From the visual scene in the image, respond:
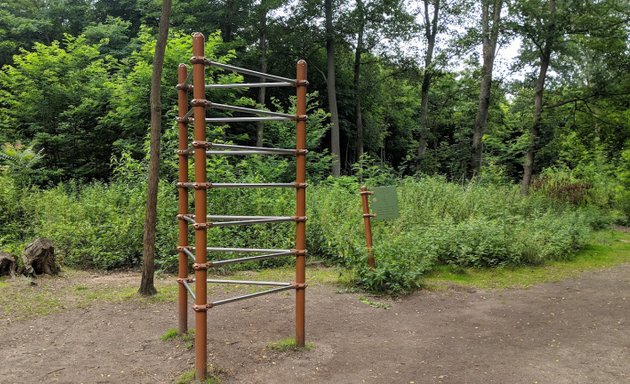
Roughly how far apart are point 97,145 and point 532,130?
13522 mm

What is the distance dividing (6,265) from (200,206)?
4712 mm

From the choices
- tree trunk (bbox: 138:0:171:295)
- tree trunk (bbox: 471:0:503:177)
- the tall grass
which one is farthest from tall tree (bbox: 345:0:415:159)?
tree trunk (bbox: 138:0:171:295)

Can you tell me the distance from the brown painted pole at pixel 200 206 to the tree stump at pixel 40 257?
13.9 ft

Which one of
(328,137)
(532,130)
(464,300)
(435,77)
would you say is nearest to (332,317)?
(464,300)

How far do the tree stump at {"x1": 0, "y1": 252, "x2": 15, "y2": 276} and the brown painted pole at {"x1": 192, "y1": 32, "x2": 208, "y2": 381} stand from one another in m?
4.48

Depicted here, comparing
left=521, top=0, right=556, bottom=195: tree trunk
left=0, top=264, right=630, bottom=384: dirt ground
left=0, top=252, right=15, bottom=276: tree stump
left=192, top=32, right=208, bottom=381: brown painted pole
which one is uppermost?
left=521, top=0, right=556, bottom=195: tree trunk

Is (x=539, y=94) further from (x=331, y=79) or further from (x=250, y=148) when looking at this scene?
(x=250, y=148)

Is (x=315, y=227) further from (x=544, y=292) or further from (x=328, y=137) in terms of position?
(x=328, y=137)

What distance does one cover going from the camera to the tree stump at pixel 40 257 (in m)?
6.45

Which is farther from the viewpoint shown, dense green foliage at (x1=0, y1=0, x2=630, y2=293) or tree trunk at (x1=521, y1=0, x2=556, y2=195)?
tree trunk at (x1=521, y1=0, x2=556, y2=195)

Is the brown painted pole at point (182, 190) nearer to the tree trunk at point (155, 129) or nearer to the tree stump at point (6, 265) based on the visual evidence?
the tree trunk at point (155, 129)

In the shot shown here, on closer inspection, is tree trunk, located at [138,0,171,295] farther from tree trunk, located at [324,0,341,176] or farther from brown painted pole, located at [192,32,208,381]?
tree trunk, located at [324,0,341,176]

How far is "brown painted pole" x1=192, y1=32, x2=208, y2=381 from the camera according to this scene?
3.29 meters

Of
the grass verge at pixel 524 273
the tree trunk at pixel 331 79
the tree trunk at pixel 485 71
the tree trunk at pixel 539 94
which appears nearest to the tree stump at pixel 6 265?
the grass verge at pixel 524 273
